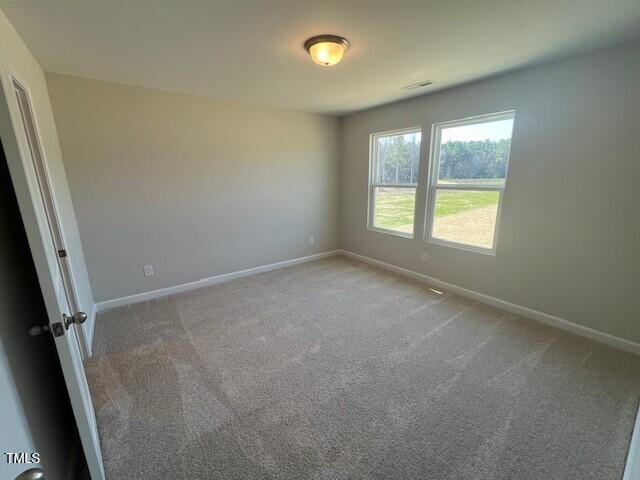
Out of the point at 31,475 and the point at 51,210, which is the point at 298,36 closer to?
the point at 51,210

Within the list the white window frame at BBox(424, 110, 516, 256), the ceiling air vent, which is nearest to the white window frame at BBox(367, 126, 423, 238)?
the white window frame at BBox(424, 110, 516, 256)

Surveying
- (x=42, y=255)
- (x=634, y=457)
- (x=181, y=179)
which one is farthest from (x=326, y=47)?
(x=634, y=457)

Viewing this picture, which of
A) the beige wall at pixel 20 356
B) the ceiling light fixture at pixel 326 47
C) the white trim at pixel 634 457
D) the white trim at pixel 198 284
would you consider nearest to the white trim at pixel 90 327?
the white trim at pixel 198 284

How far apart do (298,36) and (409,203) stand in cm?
256

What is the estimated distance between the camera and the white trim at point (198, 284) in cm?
304

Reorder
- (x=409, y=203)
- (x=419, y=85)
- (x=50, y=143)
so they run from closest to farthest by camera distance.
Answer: (x=50, y=143) → (x=419, y=85) → (x=409, y=203)

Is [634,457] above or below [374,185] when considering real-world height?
below

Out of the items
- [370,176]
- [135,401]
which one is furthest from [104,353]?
[370,176]

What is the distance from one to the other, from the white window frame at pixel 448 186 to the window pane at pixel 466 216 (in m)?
0.04

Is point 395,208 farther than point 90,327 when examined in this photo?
Yes

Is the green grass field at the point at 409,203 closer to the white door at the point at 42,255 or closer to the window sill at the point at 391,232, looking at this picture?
the window sill at the point at 391,232

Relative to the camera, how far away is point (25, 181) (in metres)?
0.89

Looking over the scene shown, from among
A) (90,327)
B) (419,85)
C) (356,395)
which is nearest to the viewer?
(356,395)

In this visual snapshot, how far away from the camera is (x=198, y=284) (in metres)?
3.58
